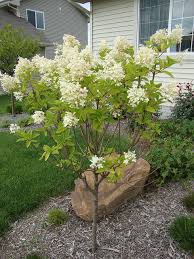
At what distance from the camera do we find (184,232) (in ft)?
8.44

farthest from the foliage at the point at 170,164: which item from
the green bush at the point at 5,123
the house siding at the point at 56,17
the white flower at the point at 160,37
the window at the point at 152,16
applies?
the house siding at the point at 56,17

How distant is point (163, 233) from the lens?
272cm

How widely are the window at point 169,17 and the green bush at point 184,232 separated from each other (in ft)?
16.5

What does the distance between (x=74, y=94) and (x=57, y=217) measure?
1.78m

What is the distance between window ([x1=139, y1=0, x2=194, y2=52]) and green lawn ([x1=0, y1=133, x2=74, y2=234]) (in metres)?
4.54

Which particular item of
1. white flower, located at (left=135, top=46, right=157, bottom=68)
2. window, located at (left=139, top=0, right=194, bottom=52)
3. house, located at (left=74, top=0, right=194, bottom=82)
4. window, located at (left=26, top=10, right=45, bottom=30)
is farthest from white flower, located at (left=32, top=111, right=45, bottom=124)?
window, located at (left=26, top=10, right=45, bottom=30)

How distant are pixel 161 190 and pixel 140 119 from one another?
62.1 inches

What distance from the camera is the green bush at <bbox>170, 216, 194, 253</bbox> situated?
251 cm

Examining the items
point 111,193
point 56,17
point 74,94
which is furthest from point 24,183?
point 56,17

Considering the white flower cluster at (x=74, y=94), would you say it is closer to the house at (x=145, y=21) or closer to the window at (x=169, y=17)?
the house at (x=145, y=21)

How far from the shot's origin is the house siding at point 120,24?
22.4 ft

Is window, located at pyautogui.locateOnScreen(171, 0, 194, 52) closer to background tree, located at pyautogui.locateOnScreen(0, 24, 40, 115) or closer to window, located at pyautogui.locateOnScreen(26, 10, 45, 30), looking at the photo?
background tree, located at pyautogui.locateOnScreen(0, 24, 40, 115)

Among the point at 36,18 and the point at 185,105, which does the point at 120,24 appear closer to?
the point at 185,105

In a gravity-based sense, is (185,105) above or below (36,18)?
below
